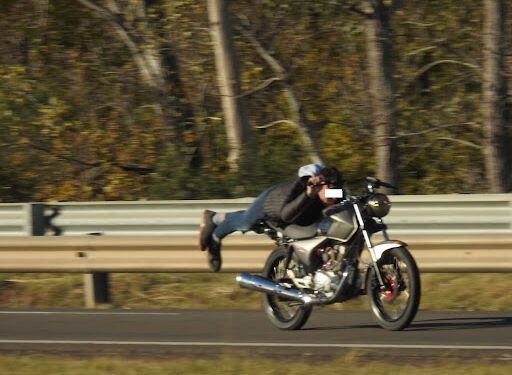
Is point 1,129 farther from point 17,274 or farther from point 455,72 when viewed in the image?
point 455,72

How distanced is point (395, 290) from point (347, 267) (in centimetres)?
A: 41

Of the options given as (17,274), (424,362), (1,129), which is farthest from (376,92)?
(424,362)

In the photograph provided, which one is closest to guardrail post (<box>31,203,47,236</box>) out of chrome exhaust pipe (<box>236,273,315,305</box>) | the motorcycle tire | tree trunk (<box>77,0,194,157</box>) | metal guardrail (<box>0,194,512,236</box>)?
metal guardrail (<box>0,194,512,236</box>)

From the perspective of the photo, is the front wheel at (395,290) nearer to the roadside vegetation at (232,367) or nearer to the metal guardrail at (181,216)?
the roadside vegetation at (232,367)

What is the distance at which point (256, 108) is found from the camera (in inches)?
681

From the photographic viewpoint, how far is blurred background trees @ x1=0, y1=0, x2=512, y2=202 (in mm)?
15500

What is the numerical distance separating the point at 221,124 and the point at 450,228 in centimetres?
605

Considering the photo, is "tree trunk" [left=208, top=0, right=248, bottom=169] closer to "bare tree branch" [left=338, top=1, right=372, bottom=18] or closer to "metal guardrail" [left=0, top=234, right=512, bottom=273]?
"bare tree branch" [left=338, top=1, right=372, bottom=18]

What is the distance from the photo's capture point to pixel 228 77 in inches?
583

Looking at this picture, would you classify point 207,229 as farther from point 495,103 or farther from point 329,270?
point 495,103

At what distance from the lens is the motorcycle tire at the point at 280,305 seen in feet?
28.5

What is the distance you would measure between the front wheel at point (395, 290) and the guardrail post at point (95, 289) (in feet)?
12.0

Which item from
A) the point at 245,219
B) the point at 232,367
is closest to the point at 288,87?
the point at 245,219

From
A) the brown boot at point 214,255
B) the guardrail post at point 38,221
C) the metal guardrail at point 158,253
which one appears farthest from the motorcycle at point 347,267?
the guardrail post at point 38,221
